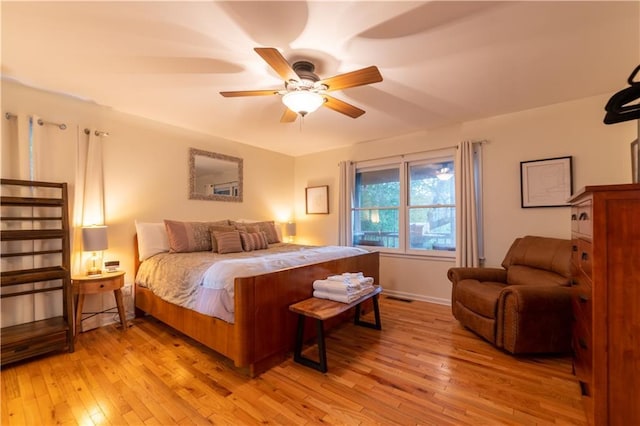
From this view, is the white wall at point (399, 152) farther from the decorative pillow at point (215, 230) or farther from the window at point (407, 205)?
the decorative pillow at point (215, 230)

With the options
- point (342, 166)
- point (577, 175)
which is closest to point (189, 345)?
point (342, 166)

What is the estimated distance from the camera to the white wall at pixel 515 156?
9.35 feet

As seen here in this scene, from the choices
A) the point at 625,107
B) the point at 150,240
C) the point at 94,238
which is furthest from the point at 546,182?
the point at 94,238

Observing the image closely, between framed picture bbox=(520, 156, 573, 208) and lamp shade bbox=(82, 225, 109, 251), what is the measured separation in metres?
4.63

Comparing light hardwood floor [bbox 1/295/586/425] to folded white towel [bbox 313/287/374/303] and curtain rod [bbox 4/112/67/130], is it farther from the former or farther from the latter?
curtain rod [bbox 4/112/67/130]

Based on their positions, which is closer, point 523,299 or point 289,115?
point 523,299

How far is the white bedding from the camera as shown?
209 centimetres

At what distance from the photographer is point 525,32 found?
73.5 inches

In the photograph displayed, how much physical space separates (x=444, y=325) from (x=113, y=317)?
3706 millimetres

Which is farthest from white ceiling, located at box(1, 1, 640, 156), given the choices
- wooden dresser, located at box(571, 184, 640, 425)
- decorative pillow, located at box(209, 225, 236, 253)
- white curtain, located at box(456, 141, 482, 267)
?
decorative pillow, located at box(209, 225, 236, 253)

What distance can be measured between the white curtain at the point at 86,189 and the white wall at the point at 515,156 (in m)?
3.50

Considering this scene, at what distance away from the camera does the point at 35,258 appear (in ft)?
8.56

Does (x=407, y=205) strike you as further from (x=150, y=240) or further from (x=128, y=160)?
(x=128, y=160)

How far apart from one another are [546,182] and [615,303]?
8.05 ft
